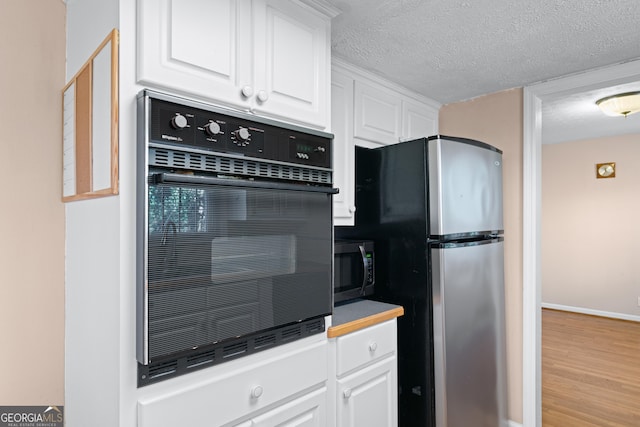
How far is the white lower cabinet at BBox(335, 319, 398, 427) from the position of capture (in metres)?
1.53

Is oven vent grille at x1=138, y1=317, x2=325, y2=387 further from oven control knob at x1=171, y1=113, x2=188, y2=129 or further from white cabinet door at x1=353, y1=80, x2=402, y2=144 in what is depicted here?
white cabinet door at x1=353, y1=80, x2=402, y2=144

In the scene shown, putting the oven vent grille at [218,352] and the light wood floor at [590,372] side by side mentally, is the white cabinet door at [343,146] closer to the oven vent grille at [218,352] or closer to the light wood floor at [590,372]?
the oven vent grille at [218,352]

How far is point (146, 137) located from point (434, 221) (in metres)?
1.39

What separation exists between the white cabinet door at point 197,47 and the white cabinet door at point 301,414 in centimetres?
107

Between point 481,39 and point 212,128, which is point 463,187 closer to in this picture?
point 481,39

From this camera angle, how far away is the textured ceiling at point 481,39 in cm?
151

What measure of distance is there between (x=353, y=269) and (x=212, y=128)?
1136mm

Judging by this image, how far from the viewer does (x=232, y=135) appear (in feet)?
3.71

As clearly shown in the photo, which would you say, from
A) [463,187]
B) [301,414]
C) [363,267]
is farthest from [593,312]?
[301,414]

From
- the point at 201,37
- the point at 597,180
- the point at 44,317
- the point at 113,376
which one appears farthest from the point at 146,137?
the point at 597,180

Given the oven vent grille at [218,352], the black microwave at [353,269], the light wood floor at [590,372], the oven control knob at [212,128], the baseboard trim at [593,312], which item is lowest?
the light wood floor at [590,372]

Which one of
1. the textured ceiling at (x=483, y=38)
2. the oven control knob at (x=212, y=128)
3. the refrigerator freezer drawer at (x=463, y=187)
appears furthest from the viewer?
the refrigerator freezer drawer at (x=463, y=187)

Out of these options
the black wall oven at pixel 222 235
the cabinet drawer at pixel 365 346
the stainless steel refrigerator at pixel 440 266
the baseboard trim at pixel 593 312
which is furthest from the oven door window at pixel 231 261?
the baseboard trim at pixel 593 312

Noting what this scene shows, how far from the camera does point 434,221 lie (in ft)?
6.00
